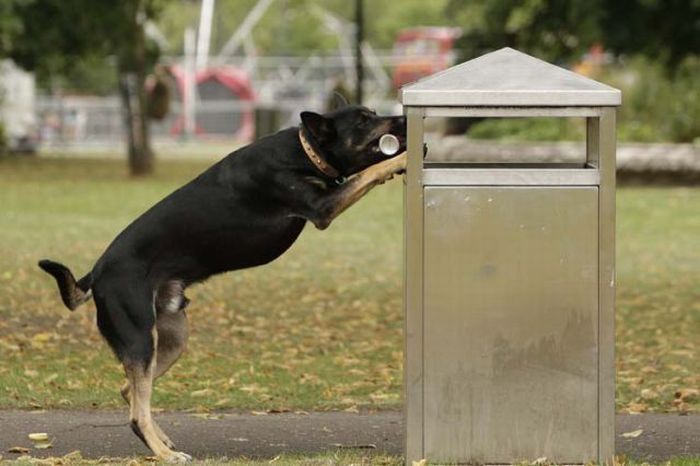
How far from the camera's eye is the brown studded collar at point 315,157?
23.6 feet

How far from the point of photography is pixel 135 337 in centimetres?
727

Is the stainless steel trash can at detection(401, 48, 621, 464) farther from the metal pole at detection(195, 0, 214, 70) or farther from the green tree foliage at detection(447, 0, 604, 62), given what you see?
the metal pole at detection(195, 0, 214, 70)

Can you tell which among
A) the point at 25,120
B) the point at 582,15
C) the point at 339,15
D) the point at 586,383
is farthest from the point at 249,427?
the point at 339,15

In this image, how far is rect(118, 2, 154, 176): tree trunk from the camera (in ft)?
107

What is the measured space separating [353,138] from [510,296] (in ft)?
3.54

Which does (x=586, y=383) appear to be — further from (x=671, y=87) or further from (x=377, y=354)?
(x=671, y=87)

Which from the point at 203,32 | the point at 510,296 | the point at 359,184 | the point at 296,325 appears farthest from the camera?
the point at 203,32

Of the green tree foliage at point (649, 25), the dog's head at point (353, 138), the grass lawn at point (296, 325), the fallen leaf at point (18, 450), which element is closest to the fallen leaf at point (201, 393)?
the grass lawn at point (296, 325)

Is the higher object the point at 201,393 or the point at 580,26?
the point at 580,26

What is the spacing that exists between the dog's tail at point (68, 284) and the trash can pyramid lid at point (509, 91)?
6.27 ft

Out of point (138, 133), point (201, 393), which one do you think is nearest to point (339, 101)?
point (201, 393)

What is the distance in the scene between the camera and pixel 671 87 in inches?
1304

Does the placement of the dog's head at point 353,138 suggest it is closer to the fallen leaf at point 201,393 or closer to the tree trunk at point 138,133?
the fallen leaf at point 201,393

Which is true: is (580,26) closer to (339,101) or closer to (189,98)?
(339,101)
